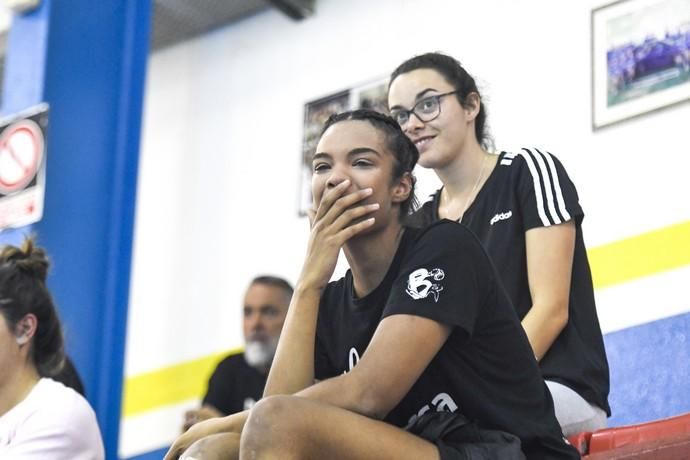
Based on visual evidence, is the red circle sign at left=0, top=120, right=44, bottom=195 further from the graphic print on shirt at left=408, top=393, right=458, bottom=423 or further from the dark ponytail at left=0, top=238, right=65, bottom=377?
the graphic print on shirt at left=408, top=393, right=458, bottom=423

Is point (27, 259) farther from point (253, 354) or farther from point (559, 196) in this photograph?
point (559, 196)

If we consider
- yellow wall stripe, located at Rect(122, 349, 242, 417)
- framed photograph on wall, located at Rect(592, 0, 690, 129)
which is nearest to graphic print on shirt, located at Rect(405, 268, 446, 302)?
framed photograph on wall, located at Rect(592, 0, 690, 129)

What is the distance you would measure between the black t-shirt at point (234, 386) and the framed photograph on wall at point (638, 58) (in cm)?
117

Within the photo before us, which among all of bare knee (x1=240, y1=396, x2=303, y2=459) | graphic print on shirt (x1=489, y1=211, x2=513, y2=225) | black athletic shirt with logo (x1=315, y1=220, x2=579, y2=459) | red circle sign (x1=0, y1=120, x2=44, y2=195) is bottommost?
bare knee (x1=240, y1=396, x2=303, y2=459)

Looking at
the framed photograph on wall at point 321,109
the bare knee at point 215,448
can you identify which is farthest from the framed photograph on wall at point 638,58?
the bare knee at point 215,448

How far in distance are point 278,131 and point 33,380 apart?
7.10 feet

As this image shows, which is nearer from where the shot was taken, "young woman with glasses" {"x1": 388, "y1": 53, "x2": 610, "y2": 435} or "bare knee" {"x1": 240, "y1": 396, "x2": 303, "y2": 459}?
"bare knee" {"x1": 240, "y1": 396, "x2": 303, "y2": 459}

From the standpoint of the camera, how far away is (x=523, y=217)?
2.20m

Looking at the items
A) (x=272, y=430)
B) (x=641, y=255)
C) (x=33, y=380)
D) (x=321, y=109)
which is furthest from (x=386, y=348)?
(x=321, y=109)

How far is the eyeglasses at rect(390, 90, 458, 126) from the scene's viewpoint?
2314 millimetres

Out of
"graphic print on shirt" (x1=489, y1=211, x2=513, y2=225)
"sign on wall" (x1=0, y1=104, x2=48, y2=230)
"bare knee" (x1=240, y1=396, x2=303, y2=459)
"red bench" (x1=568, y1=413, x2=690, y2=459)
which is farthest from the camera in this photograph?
"sign on wall" (x1=0, y1=104, x2=48, y2=230)

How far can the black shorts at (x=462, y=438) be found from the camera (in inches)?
64.0

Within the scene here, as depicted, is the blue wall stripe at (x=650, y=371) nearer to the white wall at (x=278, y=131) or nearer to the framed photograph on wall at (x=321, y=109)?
the white wall at (x=278, y=131)

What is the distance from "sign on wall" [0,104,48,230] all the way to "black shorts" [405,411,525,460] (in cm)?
231
